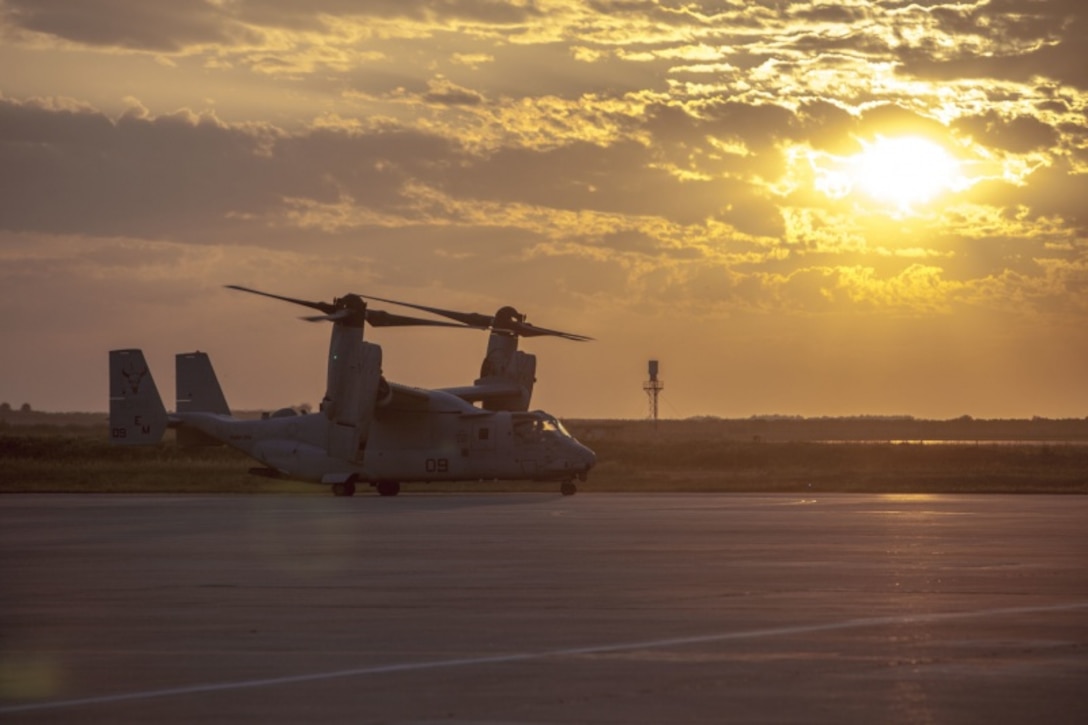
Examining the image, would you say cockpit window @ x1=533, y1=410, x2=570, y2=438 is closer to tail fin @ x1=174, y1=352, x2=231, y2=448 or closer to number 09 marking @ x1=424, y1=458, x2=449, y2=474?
number 09 marking @ x1=424, y1=458, x2=449, y2=474

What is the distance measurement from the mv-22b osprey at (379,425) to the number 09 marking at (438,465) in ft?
0.10

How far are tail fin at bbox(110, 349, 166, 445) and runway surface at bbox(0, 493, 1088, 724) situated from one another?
25.4 metres

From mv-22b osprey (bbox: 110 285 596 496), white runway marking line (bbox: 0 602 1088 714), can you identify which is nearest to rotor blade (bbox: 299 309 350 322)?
mv-22b osprey (bbox: 110 285 596 496)

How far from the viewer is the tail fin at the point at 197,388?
57031mm

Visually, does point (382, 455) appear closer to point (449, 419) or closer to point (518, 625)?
point (449, 419)

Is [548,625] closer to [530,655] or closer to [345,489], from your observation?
[530,655]

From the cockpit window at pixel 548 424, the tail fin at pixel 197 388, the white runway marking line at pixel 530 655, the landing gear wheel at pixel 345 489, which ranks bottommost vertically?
the white runway marking line at pixel 530 655

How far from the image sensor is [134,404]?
5600cm

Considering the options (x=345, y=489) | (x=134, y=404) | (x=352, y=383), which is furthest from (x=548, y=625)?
(x=134, y=404)

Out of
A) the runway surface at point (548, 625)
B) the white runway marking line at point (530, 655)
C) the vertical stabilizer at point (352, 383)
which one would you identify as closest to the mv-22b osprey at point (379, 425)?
the vertical stabilizer at point (352, 383)

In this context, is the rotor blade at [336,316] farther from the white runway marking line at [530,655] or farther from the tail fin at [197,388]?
the white runway marking line at [530,655]

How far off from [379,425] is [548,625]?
37.1m

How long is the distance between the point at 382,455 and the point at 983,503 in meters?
18.9

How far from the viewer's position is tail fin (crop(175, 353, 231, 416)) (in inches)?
2245
